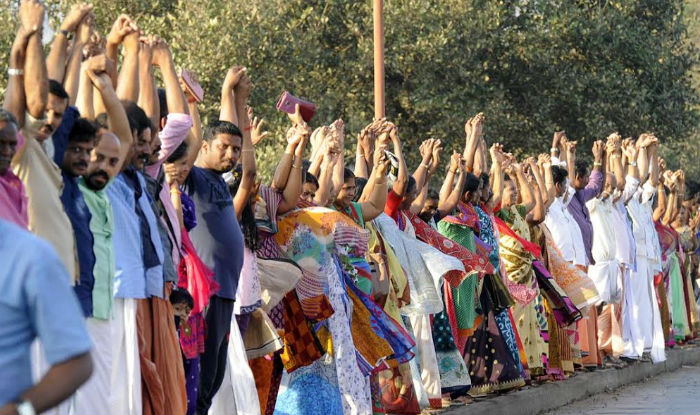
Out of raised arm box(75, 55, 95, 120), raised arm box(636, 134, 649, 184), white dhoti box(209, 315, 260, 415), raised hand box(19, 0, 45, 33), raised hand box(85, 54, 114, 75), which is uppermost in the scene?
raised arm box(636, 134, 649, 184)

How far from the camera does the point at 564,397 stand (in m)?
12.9

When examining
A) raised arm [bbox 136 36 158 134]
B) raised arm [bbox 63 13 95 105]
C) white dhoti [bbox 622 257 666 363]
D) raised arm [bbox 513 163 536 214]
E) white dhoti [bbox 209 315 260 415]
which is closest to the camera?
raised arm [bbox 63 13 95 105]

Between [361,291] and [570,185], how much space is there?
594 centimetres

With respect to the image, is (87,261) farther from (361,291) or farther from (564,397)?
(564,397)

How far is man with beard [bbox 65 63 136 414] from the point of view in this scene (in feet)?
19.2

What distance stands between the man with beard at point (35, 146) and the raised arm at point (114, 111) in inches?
21.7

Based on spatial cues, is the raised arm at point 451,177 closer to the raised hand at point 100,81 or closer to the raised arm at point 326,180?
the raised arm at point 326,180

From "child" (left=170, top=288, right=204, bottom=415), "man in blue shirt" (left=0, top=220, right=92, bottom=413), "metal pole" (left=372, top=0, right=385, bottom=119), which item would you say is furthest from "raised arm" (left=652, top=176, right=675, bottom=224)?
"man in blue shirt" (left=0, top=220, right=92, bottom=413)

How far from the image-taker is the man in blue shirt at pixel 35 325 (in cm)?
330

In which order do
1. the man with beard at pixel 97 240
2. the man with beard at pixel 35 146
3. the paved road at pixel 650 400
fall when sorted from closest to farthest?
the man with beard at pixel 35 146
the man with beard at pixel 97 240
the paved road at pixel 650 400

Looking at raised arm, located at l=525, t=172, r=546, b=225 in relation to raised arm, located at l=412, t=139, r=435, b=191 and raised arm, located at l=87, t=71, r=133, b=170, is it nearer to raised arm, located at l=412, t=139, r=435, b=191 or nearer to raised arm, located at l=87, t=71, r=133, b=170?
raised arm, located at l=412, t=139, r=435, b=191

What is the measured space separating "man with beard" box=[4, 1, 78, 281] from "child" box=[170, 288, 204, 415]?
4.42 ft

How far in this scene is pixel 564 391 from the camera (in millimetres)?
12961

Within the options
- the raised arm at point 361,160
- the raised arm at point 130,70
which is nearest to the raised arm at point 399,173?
the raised arm at point 361,160
